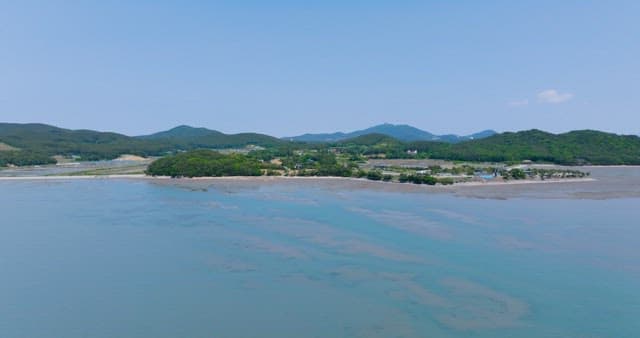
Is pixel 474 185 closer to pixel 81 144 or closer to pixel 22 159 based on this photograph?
pixel 22 159

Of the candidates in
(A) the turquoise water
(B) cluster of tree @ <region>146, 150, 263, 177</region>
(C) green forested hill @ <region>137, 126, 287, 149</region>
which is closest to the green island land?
(B) cluster of tree @ <region>146, 150, 263, 177</region>

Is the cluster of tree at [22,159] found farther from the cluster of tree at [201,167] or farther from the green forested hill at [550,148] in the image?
the green forested hill at [550,148]

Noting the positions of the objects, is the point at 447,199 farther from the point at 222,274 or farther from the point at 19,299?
the point at 19,299

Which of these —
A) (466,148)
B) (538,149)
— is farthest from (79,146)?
(538,149)

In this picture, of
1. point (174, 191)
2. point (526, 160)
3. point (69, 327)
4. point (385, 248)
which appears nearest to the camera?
point (69, 327)

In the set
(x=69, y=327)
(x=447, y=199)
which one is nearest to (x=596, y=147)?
(x=447, y=199)

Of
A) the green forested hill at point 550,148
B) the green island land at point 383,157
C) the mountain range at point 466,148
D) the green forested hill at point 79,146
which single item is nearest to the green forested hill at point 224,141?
the mountain range at point 466,148
